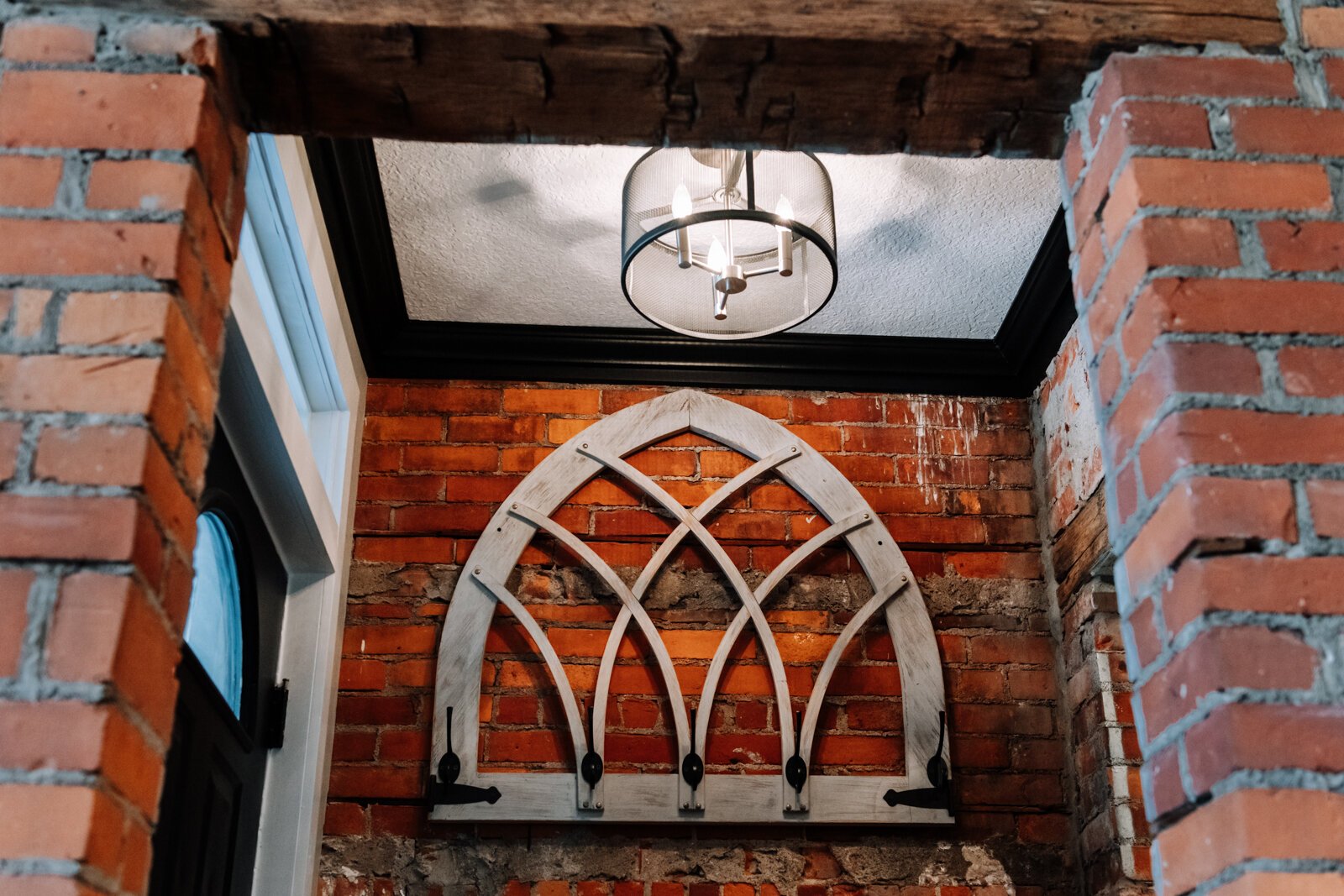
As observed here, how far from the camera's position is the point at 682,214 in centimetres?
251

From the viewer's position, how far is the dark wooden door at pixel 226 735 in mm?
2242

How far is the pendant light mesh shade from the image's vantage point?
2.57 m

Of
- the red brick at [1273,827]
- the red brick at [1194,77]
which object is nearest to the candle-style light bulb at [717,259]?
the red brick at [1194,77]

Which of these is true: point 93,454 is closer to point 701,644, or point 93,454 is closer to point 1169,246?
point 1169,246

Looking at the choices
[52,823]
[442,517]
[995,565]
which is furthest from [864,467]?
[52,823]

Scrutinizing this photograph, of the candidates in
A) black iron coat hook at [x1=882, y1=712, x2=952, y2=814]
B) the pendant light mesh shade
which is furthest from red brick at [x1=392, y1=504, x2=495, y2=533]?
black iron coat hook at [x1=882, y1=712, x2=952, y2=814]

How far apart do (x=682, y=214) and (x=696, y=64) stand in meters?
0.88

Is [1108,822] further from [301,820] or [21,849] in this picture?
[21,849]

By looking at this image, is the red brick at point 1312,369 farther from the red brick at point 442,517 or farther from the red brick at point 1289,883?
the red brick at point 442,517

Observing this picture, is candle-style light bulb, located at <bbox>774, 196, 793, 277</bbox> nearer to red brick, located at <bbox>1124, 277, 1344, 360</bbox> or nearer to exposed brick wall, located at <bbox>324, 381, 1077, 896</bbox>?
exposed brick wall, located at <bbox>324, 381, 1077, 896</bbox>

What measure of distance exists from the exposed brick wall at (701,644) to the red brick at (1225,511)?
173cm

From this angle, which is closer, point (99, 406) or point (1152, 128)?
point (99, 406)

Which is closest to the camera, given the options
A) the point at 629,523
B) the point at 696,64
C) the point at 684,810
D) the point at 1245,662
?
the point at 1245,662

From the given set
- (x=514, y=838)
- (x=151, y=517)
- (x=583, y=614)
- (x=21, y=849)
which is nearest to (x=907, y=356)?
(x=583, y=614)
